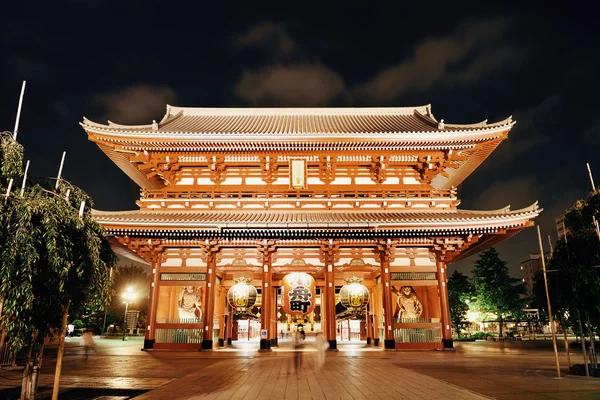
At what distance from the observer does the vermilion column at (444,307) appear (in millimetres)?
16734

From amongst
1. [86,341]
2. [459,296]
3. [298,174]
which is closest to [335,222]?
[298,174]

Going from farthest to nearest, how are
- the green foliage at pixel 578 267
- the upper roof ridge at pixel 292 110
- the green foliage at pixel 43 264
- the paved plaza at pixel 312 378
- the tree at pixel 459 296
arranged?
the tree at pixel 459 296 → the upper roof ridge at pixel 292 110 → the green foliage at pixel 578 267 → the paved plaza at pixel 312 378 → the green foliage at pixel 43 264

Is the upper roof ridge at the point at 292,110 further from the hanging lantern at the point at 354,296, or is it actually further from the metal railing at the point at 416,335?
the metal railing at the point at 416,335

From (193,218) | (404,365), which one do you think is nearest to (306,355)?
(404,365)

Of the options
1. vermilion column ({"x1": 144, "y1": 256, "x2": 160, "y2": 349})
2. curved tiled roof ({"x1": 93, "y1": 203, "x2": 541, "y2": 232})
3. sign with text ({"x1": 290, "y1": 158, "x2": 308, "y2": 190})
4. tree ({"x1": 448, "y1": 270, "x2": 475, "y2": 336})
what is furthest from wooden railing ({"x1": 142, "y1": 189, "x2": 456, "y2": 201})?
tree ({"x1": 448, "y1": 270, "x2": 475, "y2": 336})

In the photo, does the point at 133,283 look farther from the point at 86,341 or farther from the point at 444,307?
the point at 444,307

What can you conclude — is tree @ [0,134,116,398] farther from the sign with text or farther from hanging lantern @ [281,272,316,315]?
the sign with text

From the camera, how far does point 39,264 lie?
5.47m

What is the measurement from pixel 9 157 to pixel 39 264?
1.78 m

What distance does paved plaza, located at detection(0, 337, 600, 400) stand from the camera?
7590mm

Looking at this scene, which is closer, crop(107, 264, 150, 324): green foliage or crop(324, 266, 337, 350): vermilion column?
crop(324, 266, 337, 350): vermilion column

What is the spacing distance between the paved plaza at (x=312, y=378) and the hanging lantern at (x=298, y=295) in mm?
2633

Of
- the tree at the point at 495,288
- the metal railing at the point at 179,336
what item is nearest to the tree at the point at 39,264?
the metal railing at the point at 179,336

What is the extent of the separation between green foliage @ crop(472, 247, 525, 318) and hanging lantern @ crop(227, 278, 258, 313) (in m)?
33.4
